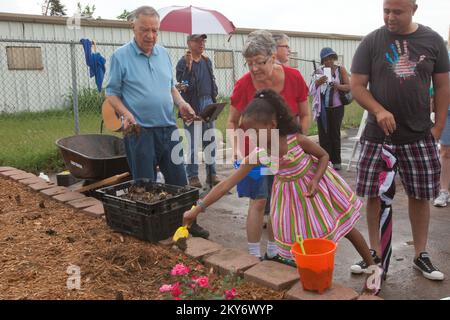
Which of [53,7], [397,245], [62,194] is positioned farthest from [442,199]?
[53,7]

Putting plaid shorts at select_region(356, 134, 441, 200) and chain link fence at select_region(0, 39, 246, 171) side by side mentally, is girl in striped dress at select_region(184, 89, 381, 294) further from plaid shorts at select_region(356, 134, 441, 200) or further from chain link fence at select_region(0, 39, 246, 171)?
chain link fence at select_region(0, 39, 246, 171)

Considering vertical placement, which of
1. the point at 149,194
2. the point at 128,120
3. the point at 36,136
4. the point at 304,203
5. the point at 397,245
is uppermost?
the point at 128,120

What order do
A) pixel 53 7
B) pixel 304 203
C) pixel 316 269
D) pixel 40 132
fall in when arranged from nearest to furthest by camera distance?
pixel 316 269
pixel 304 203
pixel 40 132
pixel 53 7

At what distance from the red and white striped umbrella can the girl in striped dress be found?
3.39m

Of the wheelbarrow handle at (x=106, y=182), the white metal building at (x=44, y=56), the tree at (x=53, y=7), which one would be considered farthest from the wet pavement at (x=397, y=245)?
the tree at (x=53, y=7)

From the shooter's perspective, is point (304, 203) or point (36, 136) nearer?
point (304, 203)

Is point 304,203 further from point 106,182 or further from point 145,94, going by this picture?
point 106,182

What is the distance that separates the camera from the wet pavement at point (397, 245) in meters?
3.19

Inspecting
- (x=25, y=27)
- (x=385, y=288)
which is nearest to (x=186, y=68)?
(x=385, y=288)

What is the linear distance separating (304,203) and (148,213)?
1188mm

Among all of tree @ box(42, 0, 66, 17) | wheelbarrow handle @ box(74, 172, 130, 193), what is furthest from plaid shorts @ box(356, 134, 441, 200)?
tree @ box(42, 0, 66, 17)

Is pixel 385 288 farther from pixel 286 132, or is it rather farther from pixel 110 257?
pixel 110 257

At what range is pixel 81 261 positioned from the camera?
3191 millimetres
